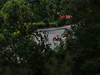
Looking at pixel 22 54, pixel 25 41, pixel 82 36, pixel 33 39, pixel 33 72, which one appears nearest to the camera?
pixel 82 36

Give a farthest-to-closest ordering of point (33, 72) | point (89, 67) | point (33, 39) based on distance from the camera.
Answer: point (33, 39) < point (33, 72) < point (89, 67)

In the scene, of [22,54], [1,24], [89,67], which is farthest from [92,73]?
[1,24]

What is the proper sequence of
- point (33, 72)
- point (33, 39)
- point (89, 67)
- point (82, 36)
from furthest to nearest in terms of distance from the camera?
1. point (33, 39)
2. point (33, 72)
3. point (82, 36)
4. point (89, 67)

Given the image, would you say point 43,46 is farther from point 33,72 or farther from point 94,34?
point 94,34

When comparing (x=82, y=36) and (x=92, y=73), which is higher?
(x=82, y=36)

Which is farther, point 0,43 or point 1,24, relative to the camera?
point 1,24

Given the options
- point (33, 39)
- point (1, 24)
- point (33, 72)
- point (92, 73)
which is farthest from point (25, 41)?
point (92, 73)

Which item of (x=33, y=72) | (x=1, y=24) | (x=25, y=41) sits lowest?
(x=33, y=72)

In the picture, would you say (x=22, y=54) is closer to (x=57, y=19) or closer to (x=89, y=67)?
(x=89, y=67)

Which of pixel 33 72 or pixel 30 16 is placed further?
pixel 30 16
